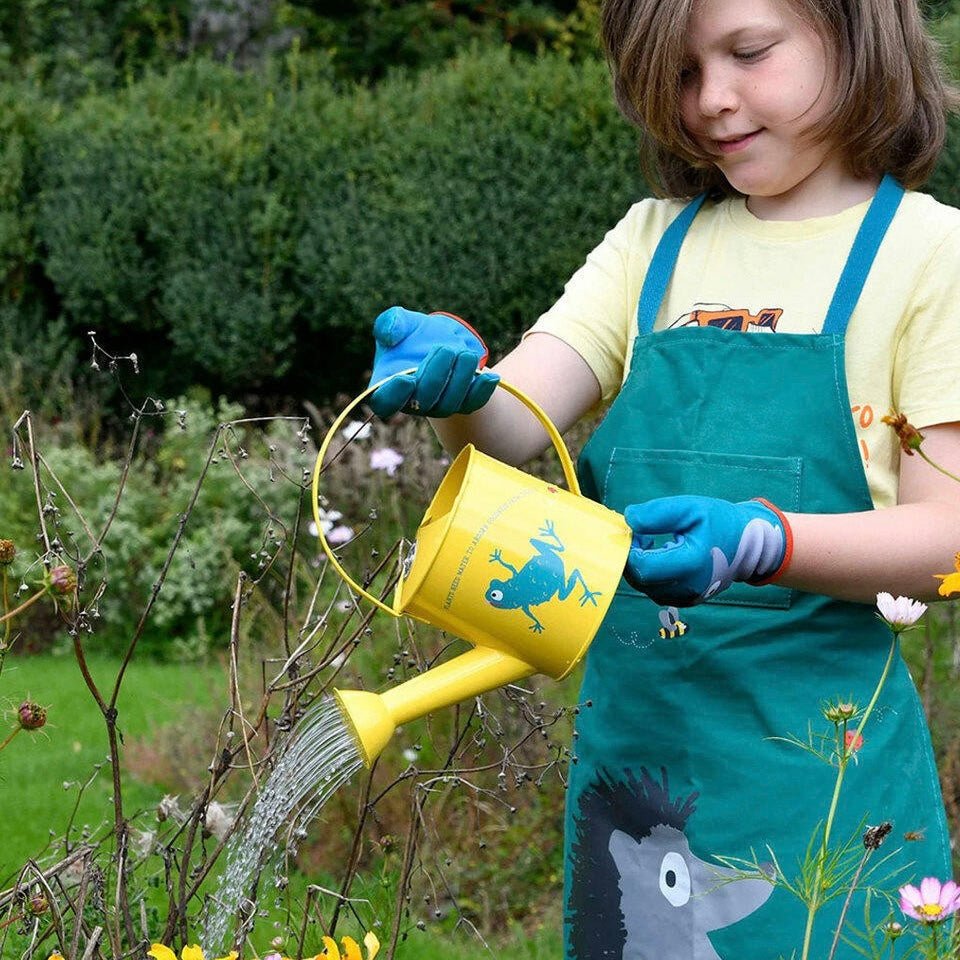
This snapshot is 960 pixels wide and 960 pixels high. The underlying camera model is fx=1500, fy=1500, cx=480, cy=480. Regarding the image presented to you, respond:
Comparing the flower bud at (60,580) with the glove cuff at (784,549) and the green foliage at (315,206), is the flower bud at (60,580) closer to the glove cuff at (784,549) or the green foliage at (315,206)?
the glove cuff at (784,549)

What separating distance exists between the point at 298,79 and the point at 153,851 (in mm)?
6646

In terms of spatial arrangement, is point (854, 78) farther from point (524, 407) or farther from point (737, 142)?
point (524, 407)

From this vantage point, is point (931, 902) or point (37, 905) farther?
point (37, 905)

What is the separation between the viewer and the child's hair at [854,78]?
1733 millimetres

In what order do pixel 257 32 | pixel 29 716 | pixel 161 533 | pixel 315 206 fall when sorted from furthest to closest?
1. pixel 257 32
2. pixel 315 206
3. pixel 161 533
4. pixel 29 716

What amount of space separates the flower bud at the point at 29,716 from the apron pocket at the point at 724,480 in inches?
28.6

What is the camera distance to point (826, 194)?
1.83m

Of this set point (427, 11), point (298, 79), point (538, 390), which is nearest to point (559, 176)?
point (298, 79)

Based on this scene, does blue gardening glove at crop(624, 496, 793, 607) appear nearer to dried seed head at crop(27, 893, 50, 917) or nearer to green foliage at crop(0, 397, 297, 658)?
dried seed head at crop(27, 893, 50, 917)

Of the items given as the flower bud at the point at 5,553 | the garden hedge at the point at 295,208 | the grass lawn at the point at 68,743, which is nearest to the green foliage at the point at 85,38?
the garden hedge at the point at 295,208

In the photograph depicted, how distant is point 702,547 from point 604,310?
0.58m

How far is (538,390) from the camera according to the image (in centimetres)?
188

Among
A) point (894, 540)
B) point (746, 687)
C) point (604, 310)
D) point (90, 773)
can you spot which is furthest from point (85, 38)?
point (894, 540)

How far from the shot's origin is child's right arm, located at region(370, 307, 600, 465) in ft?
5.15
